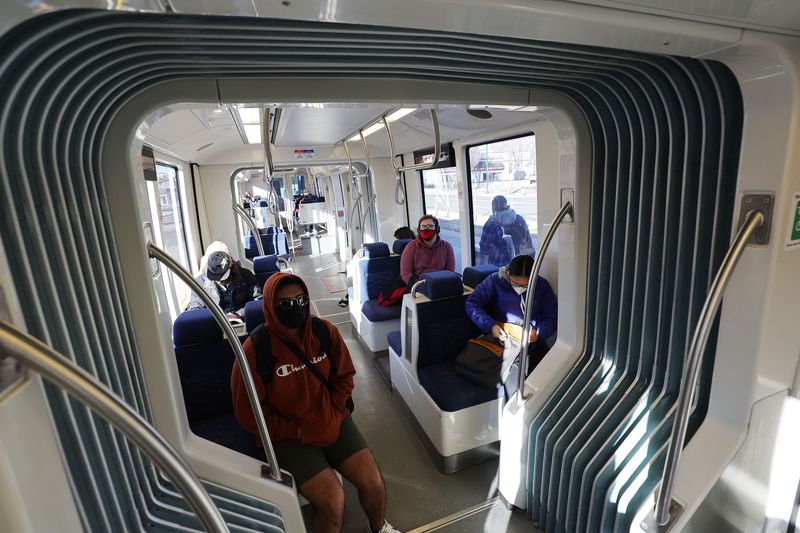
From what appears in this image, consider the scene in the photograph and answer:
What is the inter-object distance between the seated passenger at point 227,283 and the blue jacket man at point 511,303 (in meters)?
2.50

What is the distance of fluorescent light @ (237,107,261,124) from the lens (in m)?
3.68

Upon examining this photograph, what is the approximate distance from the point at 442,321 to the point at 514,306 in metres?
0.60

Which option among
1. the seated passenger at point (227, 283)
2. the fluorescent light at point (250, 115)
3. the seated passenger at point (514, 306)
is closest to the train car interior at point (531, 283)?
the seated passenger at point (514, 306)

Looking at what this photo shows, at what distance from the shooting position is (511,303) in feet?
11.0

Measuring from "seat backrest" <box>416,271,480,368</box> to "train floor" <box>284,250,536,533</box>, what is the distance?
2.12ft

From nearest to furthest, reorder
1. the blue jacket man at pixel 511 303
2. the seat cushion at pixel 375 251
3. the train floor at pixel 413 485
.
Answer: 1. the train floor at pixel 413 485
2. the blue jacket man at pixel 511 303
3. the seat cushion at pixel 375 251

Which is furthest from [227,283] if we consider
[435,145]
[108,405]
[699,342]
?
[699,342]

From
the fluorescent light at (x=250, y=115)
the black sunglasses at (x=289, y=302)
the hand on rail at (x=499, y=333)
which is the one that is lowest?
the hand on rail at (x=499, y=333)

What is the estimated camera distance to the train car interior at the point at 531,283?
936mm

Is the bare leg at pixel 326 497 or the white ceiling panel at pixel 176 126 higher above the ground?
the white ceiling panel at pixel 176 126

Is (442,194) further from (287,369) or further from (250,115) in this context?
(287,369)

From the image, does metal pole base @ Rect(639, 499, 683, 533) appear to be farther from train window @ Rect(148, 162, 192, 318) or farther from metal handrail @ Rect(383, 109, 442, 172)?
train window @ Rect(148, 162, 192, 318)

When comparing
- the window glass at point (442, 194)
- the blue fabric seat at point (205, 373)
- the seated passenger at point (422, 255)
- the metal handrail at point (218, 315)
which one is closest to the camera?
the metal handrail at point (218, 315)

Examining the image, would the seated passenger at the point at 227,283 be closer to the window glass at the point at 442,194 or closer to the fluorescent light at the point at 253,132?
the fluorescent light at the point at 253,132
